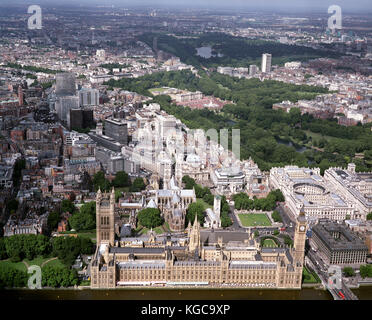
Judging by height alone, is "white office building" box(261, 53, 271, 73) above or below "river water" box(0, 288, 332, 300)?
above

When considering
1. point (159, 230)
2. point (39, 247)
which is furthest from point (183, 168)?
point (39, 247)

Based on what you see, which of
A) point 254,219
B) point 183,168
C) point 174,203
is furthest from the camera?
point 183,168

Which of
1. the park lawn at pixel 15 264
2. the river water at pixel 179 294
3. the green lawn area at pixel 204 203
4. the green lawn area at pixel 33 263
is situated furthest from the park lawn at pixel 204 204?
the park lawn at pixel 15 264

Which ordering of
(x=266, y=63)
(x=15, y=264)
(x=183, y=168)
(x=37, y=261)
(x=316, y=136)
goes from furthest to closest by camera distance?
(x=266, y=63) → (x=316, y=136) → (x=183, y=168) → (x=37, y=261) → (x=15, y=264)

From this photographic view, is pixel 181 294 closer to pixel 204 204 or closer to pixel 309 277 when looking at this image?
pixel 309 277

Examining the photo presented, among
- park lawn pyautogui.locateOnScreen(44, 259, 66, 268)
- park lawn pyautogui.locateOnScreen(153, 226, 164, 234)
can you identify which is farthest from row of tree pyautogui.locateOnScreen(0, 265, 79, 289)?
park lawn pyautogui.locateOnScreen(153, 226, 164, 234)

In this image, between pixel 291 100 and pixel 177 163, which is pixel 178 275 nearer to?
pixel 177 163

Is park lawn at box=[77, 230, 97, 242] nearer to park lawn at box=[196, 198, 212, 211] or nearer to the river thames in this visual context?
the river thames
